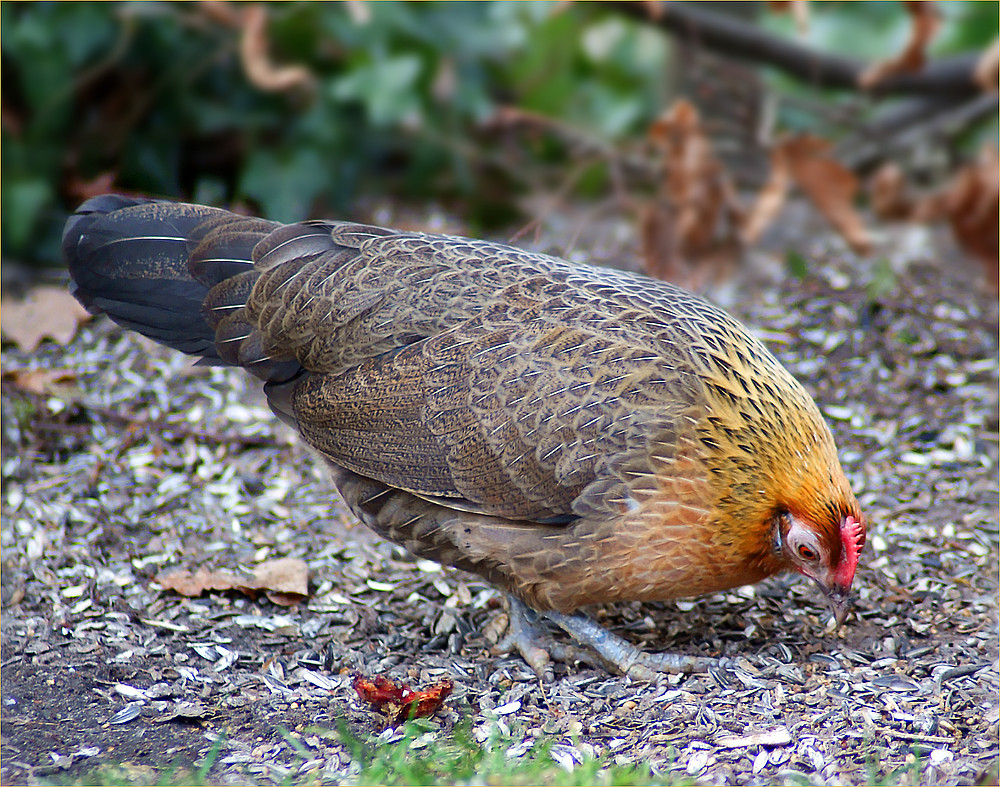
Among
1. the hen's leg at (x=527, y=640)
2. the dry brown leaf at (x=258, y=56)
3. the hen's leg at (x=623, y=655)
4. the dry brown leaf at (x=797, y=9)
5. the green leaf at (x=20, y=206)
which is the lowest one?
the hen's leg at (x=527, y=640)

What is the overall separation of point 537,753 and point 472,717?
0.96 feet

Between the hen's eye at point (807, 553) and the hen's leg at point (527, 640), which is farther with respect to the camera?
the hen's leg at point (527, 640)

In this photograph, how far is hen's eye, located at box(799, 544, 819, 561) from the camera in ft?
10.3

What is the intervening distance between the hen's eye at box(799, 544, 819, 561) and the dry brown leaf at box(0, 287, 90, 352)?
11.1ft

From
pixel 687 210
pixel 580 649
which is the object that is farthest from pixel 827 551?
pixel 687 210

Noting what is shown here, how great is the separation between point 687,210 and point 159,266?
2.87m

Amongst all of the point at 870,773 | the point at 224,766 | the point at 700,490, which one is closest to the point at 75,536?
the point at 224,766

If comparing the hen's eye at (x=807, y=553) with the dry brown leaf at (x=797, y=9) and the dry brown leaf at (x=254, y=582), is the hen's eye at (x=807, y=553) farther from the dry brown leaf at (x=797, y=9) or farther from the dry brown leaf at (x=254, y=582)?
the dry brown leaf at (x=797, y=9)

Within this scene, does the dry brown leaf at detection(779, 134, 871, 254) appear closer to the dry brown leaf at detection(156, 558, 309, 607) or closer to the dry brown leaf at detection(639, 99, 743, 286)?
the dry brown leaf at detection(639, 99, 743, 286)

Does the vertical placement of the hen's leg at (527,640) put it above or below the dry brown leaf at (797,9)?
below

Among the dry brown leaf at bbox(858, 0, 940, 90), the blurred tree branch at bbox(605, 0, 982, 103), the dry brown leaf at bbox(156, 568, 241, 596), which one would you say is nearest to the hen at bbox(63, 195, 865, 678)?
the dry brown leaf at bbox(156, 568, 241, 596)

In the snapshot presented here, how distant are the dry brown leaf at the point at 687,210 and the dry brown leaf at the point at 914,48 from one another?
4.08 ft

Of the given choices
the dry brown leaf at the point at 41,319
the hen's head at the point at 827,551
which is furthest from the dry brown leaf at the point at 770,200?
the dry brown leaf at the point at 41,319

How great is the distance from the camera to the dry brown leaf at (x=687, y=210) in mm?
5426
